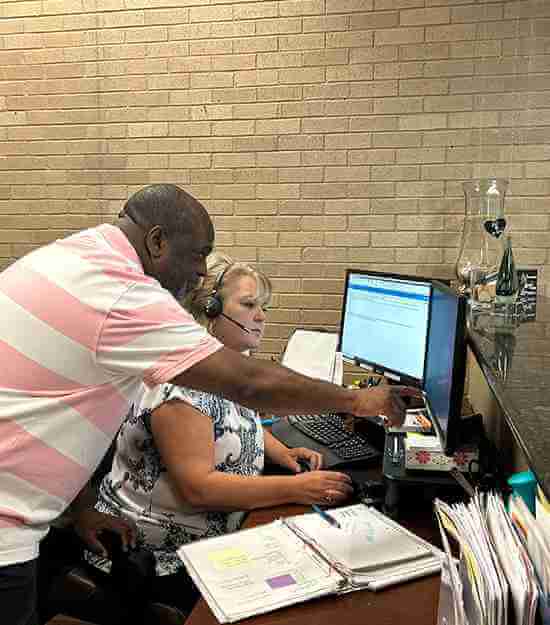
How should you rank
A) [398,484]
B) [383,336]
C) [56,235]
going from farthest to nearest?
[56,235] < [383,336] < [398,484]

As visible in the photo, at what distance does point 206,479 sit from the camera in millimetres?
1473

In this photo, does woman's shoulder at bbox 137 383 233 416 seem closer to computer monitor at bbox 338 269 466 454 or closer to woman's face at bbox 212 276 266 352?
woman's face at bbox 212 276 266 352

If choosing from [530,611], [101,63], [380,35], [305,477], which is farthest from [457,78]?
[530,611]

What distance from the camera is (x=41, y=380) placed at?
112 cm

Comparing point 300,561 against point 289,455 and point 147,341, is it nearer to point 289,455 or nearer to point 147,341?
point 147,341

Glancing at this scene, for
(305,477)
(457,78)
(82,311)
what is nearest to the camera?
(82,311)

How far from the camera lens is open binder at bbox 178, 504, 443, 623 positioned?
3.58 ft

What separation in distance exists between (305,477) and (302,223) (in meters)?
1.84

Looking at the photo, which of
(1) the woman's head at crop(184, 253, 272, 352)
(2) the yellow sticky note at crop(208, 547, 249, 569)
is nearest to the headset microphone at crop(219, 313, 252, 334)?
(1) the woman's head at crop(184, 253, 272, 352)

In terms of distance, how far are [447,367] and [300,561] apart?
50 cm

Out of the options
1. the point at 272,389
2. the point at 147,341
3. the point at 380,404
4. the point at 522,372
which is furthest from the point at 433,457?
the point at 147,341

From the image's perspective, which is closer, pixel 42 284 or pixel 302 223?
pixel 42 284

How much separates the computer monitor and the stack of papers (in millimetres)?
412

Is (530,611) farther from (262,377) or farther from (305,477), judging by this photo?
(305,477)
